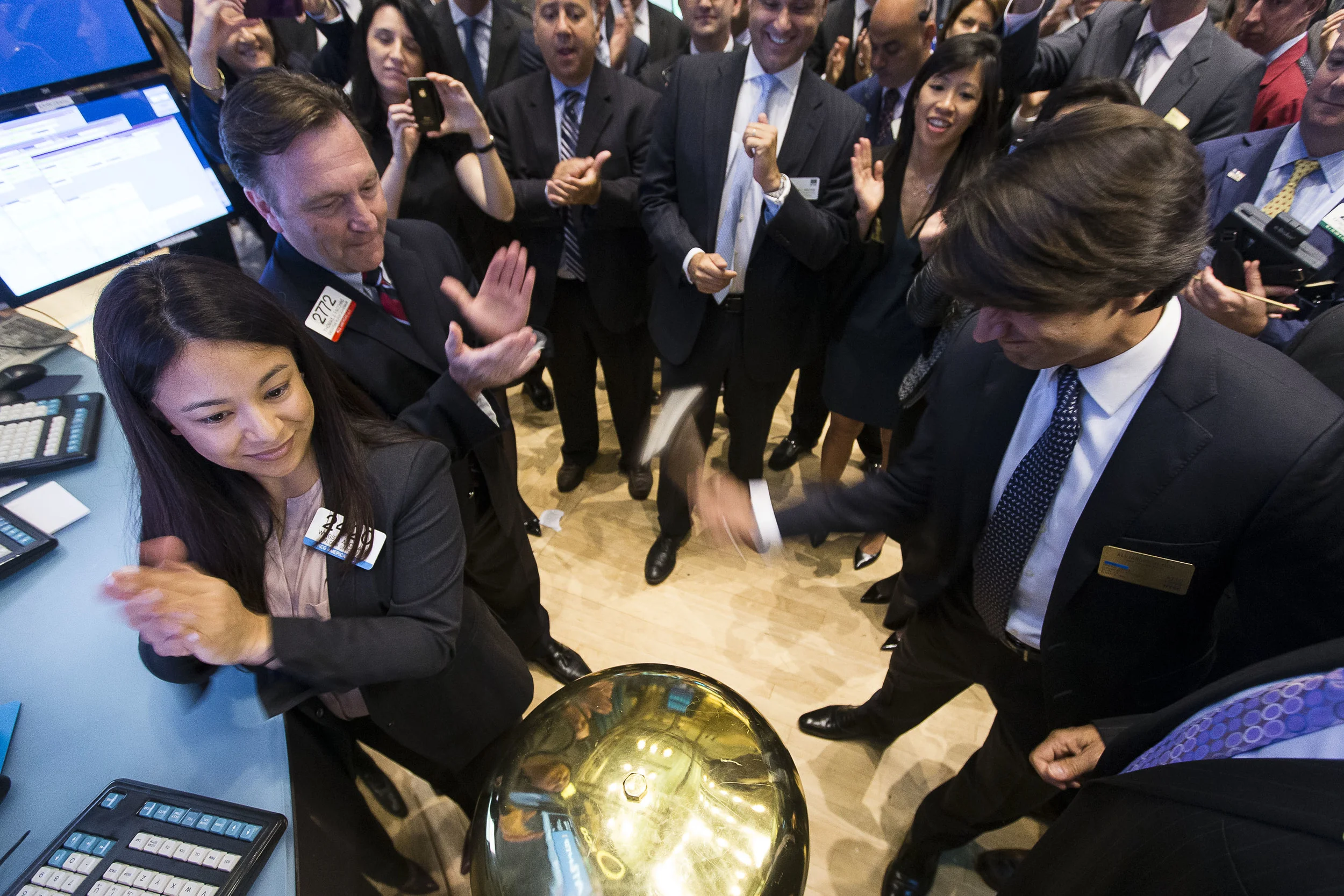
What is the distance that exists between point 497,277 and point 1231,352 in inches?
58.0

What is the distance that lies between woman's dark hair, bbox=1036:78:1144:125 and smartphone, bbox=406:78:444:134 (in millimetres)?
2034

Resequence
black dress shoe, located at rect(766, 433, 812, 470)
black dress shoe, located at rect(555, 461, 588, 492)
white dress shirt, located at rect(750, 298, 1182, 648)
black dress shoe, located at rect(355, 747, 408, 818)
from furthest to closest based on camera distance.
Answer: black dress shoe, located at rect(766, 433, 812, 470) < black dress shoe, located at rect(555, 461, 588, 492) < black dress shoe, located at rect(355, 747, 408, 818) < white dress shirt, located at rect(750, 298, 1182, 648)

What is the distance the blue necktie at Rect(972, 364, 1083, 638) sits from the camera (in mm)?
1109

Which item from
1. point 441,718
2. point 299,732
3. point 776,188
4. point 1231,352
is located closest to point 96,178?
point 299,732

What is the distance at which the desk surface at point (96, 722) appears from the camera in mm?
1056

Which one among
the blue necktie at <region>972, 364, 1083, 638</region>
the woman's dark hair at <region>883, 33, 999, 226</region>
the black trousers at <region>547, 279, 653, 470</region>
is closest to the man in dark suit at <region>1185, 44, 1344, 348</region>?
the woman's dark hair at <region>883, 33, 999, 226</region>

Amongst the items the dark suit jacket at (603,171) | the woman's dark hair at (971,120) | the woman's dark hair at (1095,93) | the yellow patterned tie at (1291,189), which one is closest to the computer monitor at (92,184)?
the dark suit jacket at (603,171)

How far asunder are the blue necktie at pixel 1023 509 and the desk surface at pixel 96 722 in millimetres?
1398

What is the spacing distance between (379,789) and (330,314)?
5.25ft

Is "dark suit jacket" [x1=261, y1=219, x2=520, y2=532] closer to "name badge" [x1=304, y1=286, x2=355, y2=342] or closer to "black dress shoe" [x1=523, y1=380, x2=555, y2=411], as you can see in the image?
"name badge" [x1=304, y1=286, x2=355, y2=342]

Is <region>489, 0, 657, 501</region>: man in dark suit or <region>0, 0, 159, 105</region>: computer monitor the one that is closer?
<region>0, 0, 159, 105</region>: computer monitor

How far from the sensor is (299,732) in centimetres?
132

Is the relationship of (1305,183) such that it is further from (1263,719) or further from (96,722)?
(96,722)

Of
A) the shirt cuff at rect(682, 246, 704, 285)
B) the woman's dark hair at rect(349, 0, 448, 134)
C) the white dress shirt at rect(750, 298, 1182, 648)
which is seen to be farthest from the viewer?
the woman's dark hair at rect(349, 0, 448, 134)
